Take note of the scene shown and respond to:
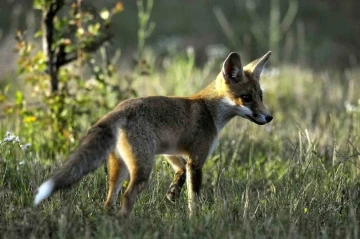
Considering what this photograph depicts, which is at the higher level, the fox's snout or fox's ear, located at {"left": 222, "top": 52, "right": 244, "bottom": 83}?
fox's ear, located at {"left": 222, "top": 52, "right": 244, "bottom": 83}

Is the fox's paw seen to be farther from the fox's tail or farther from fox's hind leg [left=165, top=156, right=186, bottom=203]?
the fox's tail

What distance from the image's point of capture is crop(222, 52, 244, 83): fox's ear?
712 centimetres

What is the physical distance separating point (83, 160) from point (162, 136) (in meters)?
0.95

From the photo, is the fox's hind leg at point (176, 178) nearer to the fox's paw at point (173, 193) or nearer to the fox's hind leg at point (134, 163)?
the fox's paw at point (173, 193)

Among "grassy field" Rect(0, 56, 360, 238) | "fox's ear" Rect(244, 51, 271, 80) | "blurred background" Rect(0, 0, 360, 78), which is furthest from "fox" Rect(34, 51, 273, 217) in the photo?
"blurred background" Rect(0, 0, 360, 78)

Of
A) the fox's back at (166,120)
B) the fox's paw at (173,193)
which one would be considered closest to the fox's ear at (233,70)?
the fox's back at (166,120)

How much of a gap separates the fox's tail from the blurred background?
361 inches

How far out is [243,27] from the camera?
20766 millimetres

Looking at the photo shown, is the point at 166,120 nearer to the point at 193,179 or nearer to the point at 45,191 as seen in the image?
the point at 193,179

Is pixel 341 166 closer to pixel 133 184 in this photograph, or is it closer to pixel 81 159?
pixel 133 184

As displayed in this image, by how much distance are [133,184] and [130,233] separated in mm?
455

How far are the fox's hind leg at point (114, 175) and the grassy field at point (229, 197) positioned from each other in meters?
→ 0.15

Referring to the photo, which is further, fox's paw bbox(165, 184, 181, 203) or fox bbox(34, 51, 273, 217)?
fox's paw bbox(165, 184, 181, 203)

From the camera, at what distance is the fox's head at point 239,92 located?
7.06 m
